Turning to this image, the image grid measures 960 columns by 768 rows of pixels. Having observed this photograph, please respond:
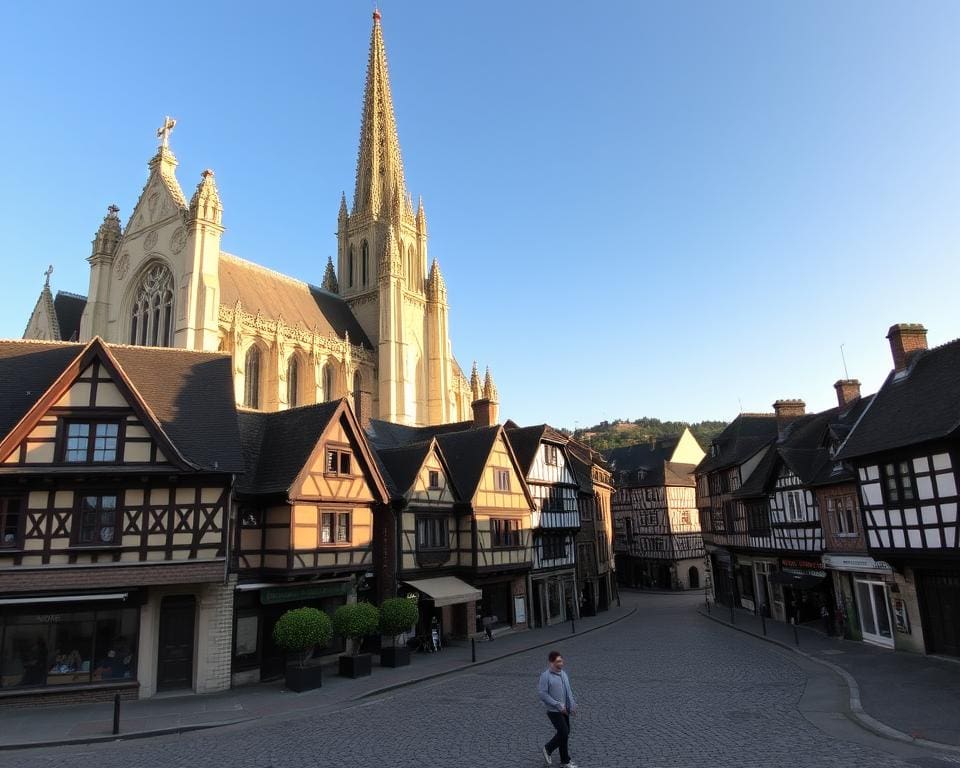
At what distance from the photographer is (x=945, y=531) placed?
61.7ft

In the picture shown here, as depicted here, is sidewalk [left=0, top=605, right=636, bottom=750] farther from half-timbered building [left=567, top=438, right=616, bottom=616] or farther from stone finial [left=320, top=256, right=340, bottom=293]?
stone finial [left=320, top=256, right=340, bottom=293]

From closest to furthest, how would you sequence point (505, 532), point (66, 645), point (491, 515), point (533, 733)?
point (533, 733)
point (66, 645)
point (491, 515)
point (505, 532)

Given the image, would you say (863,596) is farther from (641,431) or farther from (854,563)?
(641,431)

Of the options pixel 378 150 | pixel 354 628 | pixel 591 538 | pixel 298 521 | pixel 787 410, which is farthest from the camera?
pixel 378 150

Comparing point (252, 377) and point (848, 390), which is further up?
point (252, 377)

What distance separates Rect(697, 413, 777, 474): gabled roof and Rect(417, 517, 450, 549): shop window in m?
18.0

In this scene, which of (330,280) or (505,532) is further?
(330,280)

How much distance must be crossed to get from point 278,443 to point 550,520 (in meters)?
18.2

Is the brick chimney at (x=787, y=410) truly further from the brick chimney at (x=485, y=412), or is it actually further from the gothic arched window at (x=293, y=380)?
the gothic arched window at (x=293, y=380)

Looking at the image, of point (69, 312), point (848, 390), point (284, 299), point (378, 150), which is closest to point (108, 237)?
point (69, 312)

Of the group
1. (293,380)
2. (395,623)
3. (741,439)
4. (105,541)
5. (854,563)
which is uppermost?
(293,380)

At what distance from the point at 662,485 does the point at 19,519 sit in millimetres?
56554

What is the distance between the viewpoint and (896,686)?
16.8m

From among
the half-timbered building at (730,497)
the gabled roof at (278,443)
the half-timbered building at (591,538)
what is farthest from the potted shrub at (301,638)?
the half-timbered building at (730,497)
